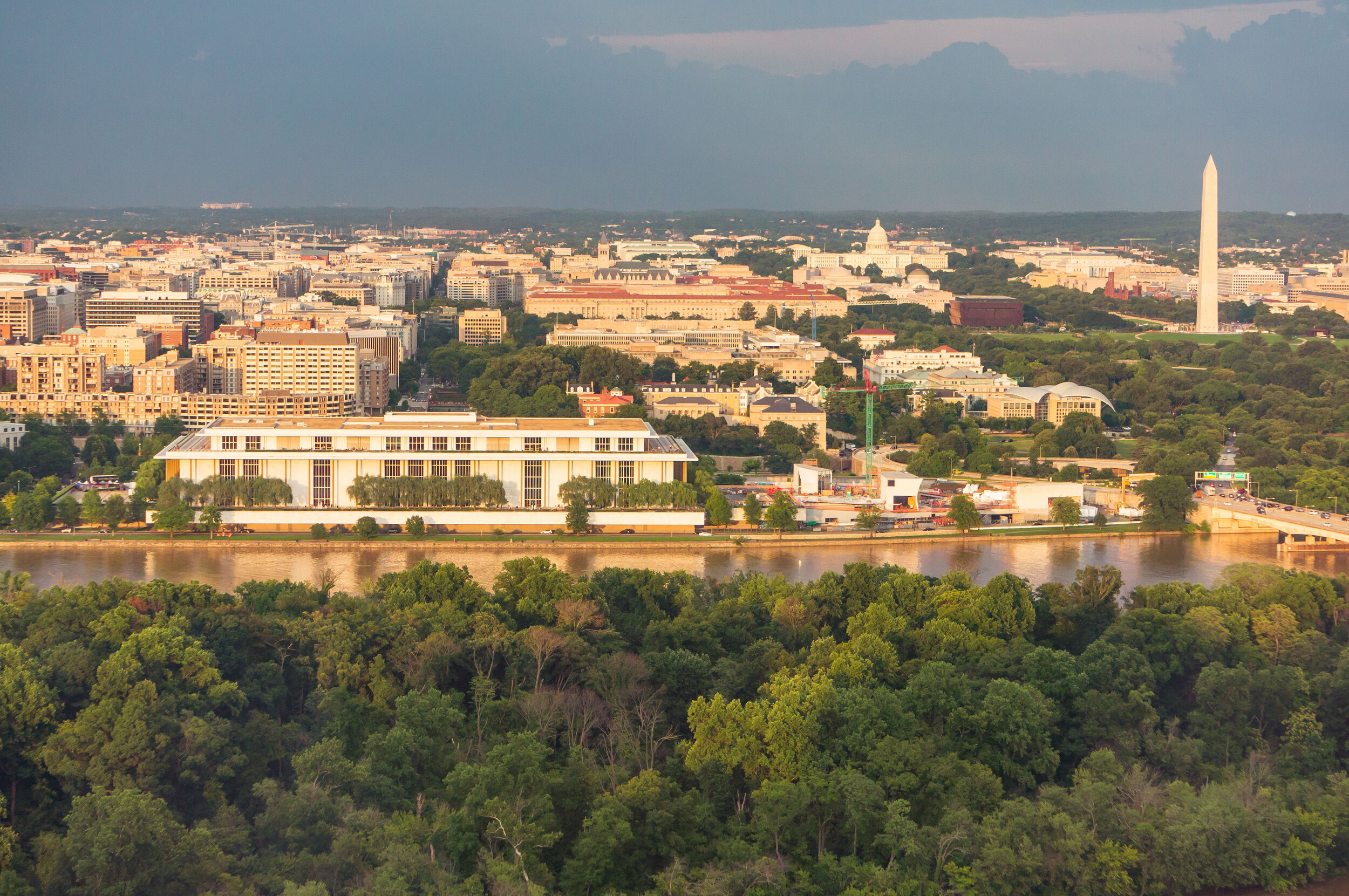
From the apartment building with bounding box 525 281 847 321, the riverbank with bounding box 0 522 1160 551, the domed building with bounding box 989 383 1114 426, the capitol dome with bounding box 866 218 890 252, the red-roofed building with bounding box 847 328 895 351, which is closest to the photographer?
the riverbank with bounding box 0 522 1160 551

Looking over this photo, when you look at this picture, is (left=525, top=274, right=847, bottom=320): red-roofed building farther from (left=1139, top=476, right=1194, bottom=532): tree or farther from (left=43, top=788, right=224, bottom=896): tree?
(left=43, top=788, right=224, bottom=896): tree

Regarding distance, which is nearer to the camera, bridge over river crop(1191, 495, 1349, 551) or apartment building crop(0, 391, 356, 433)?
bridge over river crop(1191, 495, 1349, 551)

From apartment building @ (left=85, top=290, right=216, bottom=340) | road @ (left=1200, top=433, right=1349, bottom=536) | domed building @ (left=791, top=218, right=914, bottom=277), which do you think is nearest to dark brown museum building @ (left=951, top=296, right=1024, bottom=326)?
apartment building @ (left=85, top=290, right=216, bottom=340)

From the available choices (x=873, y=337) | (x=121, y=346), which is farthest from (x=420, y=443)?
(x=873, y=337)

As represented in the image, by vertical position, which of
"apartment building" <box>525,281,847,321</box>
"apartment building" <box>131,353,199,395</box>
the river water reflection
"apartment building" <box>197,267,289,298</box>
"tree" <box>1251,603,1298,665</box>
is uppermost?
"apartment building" <box>197,267,289,298</box>

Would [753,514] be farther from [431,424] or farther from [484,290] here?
[484,290]

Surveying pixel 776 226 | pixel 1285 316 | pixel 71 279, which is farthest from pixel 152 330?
pixel 776 226

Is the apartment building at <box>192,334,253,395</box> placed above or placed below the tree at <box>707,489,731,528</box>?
above

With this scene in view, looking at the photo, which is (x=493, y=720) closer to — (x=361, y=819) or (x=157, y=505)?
(x=361, y=819)
